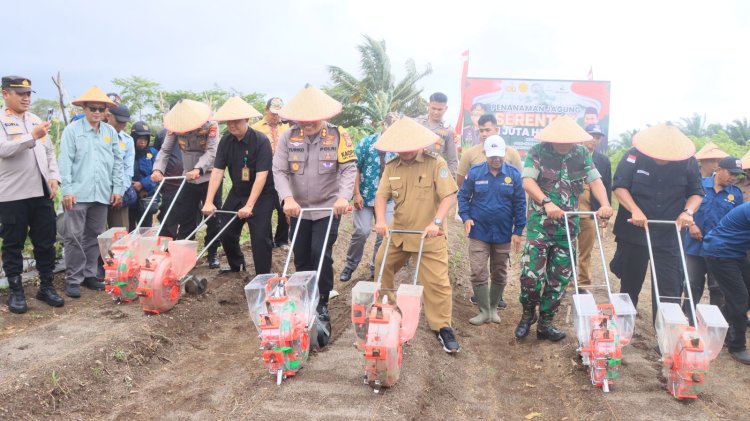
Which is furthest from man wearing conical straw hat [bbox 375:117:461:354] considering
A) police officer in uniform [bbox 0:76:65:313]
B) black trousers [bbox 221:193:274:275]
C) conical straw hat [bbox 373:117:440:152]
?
police officer in uniform [bbox 0:76:65:313]

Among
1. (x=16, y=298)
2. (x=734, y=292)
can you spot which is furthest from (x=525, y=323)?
(x=16, y=298)

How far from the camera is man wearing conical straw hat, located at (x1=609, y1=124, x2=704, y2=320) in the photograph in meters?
4.93

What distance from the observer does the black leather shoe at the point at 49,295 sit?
217 inches

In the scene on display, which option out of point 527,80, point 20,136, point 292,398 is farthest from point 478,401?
point 527,80

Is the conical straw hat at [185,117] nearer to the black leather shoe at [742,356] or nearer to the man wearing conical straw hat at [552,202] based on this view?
the man wearing conical straw hat at [552,202]

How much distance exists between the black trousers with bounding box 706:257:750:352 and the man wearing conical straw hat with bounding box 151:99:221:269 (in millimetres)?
4972

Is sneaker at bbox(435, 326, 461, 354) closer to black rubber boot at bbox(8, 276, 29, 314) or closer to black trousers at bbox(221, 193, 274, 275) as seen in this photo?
black trousers at bbox(221, 193, 274, 275)

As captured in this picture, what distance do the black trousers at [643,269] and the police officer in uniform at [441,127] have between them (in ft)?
6.91

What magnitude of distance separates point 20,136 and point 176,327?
2.22m

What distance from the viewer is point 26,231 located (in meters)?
5.40

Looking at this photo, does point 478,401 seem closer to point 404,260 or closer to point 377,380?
point 377,380

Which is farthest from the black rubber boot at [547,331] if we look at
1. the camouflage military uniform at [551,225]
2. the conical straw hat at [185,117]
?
the conical straw hat at [185,117]

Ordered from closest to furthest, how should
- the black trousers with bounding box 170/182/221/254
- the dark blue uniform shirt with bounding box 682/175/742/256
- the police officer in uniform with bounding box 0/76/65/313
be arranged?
the police officer in uniform with bounding box 0/76/65/313, the dark blue uniform shirt with bounding box 682/175/742/256, the black trousers with bounding box 170/182/221/254

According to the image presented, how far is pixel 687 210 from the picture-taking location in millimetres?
4918
